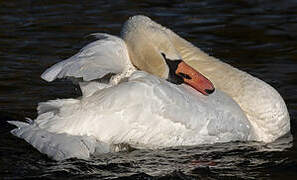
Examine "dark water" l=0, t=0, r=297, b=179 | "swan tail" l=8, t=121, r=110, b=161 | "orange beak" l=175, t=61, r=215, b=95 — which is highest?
"orange beak" l=175, t=61, r=215, b=95

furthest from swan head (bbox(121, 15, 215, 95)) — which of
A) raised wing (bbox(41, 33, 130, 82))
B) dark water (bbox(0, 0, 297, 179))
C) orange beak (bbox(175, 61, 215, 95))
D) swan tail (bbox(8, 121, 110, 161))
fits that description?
swan tail (bbox(8, 121, 110, 161))

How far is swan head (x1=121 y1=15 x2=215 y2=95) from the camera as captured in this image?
8844 millimetres

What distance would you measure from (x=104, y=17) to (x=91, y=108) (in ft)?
22.3

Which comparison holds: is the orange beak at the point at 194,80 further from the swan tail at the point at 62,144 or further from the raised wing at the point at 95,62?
the swan tail at the point at 62,144

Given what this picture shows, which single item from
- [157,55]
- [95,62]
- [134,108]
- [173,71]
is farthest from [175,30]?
[134,108]

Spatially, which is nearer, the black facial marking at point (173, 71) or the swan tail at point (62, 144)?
the swan tail at point (62, 144)

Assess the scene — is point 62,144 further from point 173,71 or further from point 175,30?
point 175,30

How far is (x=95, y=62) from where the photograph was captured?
8.59 m

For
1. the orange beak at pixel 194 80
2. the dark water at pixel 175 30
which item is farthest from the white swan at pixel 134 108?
the dark water at pixel 175 30

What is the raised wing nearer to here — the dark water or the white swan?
the white swan

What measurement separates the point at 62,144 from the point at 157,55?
1.63 metres

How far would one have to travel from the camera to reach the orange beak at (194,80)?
8.73 metres

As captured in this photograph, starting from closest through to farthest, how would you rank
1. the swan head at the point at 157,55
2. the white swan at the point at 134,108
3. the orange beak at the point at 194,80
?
the white swan at the point at 134,108 < the orange beak at the point at 194,80 < the swan head at the point at 157,55

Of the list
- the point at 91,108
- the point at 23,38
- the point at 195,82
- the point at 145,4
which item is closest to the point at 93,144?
the point at 91,108
